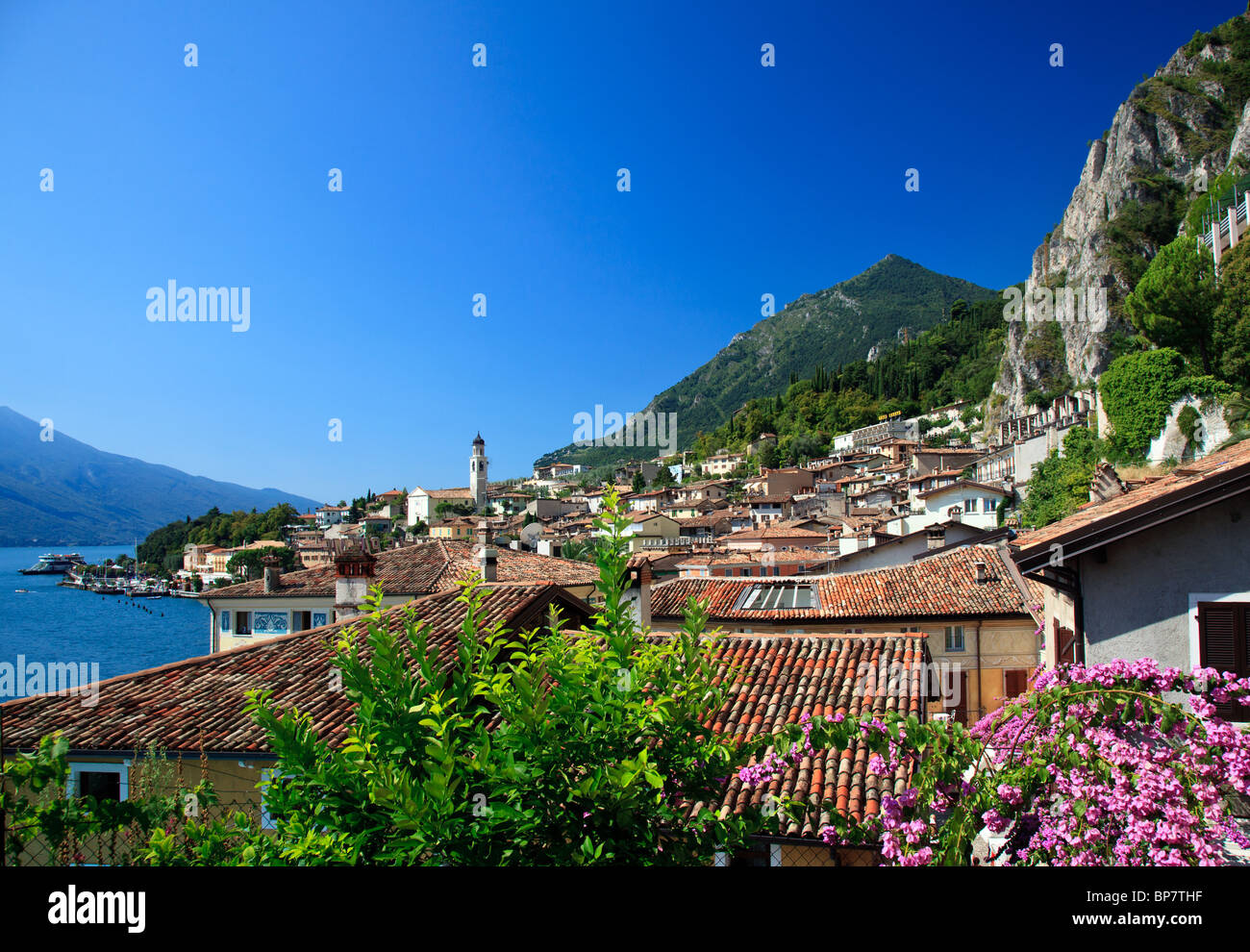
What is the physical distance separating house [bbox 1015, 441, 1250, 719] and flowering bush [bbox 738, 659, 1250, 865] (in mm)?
3903

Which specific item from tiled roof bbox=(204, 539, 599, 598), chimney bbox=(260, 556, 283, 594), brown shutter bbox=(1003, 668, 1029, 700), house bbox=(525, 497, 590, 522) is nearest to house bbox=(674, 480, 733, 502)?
house bbox=(525, 497, 590, 522)

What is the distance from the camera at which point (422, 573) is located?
21.6 metres

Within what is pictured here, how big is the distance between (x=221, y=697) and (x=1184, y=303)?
38.4 meters

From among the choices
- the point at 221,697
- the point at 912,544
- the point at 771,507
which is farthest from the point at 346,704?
the point at 771,507

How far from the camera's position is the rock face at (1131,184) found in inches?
2584

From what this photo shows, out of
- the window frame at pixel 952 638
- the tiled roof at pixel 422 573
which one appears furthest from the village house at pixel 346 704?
the tiled roof at pixel 422 573

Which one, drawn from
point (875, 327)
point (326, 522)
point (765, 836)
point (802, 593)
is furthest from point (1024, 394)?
point (326, 522)

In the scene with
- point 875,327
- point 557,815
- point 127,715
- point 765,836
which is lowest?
point 765,836

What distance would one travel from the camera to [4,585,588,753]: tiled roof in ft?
26.4

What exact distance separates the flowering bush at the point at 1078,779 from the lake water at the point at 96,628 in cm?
4536

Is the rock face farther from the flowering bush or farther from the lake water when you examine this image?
the lake water
